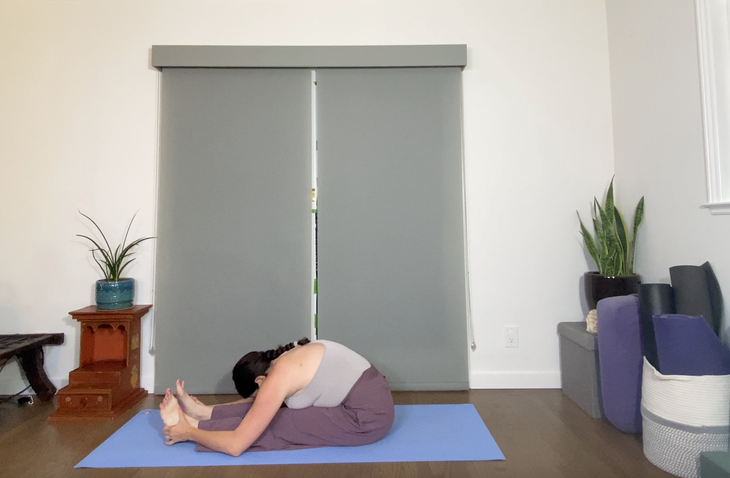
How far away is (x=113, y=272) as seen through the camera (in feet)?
8.40

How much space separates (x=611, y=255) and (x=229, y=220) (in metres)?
2.28

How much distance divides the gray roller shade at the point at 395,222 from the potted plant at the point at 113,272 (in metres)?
1.14

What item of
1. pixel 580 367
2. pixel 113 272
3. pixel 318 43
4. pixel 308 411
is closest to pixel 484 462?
pixel 308 411

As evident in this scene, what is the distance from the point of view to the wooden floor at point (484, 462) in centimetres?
172

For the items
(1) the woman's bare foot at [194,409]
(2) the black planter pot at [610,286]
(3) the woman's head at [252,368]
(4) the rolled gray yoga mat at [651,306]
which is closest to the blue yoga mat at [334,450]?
(1) the woman's bare foot at [194,409]

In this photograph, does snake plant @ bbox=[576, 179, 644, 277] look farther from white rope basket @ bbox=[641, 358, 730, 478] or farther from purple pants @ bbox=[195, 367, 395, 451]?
purple pants @ bbox=[195, 367, 395, 451]

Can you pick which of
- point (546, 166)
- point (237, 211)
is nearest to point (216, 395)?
point (237, 211)

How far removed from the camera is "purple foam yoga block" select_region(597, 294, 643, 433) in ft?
6.49

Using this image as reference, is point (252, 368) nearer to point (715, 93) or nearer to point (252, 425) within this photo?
point (252, 425)

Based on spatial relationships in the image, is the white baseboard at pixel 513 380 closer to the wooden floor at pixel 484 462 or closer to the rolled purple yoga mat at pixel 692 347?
the wooden floor at pixel 484 462

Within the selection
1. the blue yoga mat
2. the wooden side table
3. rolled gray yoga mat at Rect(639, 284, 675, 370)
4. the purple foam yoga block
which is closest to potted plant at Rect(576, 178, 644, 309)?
the purple foam yoga block

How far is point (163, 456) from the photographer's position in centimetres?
185

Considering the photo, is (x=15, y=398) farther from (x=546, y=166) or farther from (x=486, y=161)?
(x=546, y=166)

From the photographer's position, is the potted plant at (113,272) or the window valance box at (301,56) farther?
the window valance box at (301,56)
